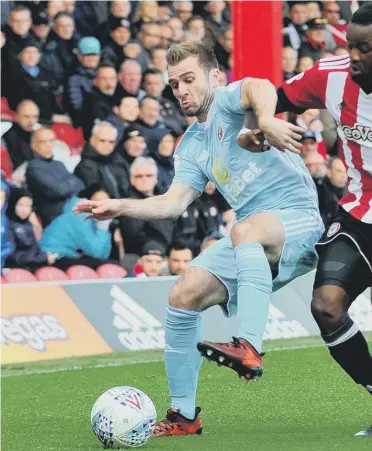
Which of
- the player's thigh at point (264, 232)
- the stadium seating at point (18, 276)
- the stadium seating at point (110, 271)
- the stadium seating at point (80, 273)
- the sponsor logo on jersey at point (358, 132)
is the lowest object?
the stadium seating at point (110, 271)

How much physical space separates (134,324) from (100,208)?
4.75 meters

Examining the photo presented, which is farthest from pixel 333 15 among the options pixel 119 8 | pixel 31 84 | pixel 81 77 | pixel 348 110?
pixel 348 110

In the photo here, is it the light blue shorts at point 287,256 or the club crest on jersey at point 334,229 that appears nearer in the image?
the club crest on jersey at point 334,229

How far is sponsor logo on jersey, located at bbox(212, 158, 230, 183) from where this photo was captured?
657cm

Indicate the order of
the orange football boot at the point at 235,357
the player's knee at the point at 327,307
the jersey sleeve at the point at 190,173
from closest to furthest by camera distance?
the orange football boot at the point at 235,357
the player's knee at the point at 327,307
the jersey sleeve at the point at 190,173

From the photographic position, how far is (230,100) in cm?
630

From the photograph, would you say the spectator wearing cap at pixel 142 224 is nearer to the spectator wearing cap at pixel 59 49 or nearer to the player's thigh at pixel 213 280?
the spectator wearing cap at pixel 59 49

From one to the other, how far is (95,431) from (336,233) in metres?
1.66

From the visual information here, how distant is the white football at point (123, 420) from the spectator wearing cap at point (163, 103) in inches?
302

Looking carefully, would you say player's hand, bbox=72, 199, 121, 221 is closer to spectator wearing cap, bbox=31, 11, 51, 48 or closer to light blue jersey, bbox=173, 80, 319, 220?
light blue jersey, bbox=173, 80, 319, 220

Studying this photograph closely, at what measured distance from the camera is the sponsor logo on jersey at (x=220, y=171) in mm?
6570

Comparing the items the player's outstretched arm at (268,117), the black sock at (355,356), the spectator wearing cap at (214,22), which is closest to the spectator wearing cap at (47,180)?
the spectator wearing cap at (214,22)

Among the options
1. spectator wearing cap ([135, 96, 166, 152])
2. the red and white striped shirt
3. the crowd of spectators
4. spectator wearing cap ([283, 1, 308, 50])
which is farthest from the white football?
spectator wearing cap ([283, 1, 308, 50])

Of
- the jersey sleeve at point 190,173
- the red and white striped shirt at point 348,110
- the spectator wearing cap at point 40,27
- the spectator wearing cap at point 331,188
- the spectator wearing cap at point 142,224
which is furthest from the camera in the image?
the spectator wearing cap at point 331,188
